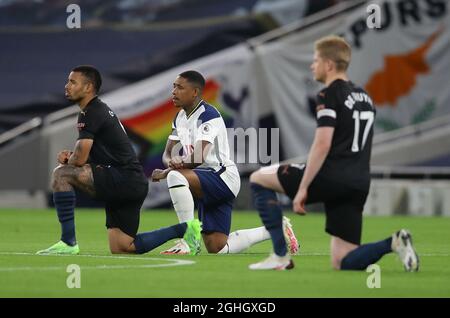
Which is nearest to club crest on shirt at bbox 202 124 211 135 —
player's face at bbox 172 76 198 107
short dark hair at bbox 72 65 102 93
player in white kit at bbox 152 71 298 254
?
player in white kit at bbox 152 71 298 254

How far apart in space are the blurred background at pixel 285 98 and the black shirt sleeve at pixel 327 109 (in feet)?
44.9

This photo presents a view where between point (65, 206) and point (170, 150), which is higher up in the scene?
point (170, 150)

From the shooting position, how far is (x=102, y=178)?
12.0 m

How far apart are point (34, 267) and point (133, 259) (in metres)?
1.19

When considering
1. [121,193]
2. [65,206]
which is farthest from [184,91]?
[65,206]

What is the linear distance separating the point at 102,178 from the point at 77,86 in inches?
34.1

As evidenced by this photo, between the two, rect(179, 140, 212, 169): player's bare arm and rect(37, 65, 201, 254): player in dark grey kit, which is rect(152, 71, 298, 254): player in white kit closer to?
rect(179, 140, 212, 169): player's bare arm

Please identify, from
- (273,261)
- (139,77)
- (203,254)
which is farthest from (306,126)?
(273,261)

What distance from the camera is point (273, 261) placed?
10227 millimetres

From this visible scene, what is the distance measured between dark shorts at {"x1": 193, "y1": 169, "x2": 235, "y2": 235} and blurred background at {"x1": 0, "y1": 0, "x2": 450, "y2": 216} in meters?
11.0

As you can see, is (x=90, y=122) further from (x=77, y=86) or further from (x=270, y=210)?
(x=270, y=210)

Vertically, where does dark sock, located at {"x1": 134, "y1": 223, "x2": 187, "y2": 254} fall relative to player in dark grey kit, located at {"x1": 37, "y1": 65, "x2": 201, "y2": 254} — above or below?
below

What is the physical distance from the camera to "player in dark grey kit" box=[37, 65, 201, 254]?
1190 centimetres
